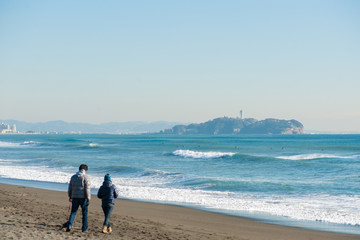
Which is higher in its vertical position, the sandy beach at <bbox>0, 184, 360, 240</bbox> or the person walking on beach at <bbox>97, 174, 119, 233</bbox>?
the person walking on beach at <bbox>97, 174, 119, 233</bbox>

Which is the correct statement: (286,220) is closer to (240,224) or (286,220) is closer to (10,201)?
(240,224)

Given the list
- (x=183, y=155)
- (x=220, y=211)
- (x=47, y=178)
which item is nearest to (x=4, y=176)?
(x=47, y=178)

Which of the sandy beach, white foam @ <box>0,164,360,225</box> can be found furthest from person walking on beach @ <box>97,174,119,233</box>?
white foam @ <box>0,164,360,225</box>

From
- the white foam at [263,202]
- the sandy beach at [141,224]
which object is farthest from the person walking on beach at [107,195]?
the white foam at [263,202]

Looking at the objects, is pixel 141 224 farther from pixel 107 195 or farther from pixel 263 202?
pixel 263 202

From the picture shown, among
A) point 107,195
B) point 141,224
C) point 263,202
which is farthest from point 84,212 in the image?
point 263,202

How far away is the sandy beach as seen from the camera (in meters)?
9.06

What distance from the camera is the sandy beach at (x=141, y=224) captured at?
9062 mm

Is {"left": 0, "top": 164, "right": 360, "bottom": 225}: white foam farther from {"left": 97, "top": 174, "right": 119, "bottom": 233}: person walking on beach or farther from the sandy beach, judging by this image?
{"left": 97, "top": 174, "right": 119, "bottom": 233}: person walking on beach

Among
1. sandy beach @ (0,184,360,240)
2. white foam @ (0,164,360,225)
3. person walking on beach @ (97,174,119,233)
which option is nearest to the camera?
sandy beach @ (0,184,360,240)

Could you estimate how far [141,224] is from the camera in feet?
34.6

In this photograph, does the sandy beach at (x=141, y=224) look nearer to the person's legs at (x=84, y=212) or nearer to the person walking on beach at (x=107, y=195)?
the person's legs at (x=84, y=212)

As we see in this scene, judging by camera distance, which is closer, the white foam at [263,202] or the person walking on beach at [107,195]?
the person walking on beach at [107,195]

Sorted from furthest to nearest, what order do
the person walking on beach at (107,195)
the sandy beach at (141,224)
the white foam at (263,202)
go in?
the white foam at (263,202)
the person walking on beach at (107,195)
the sandy beach at (141,224)
